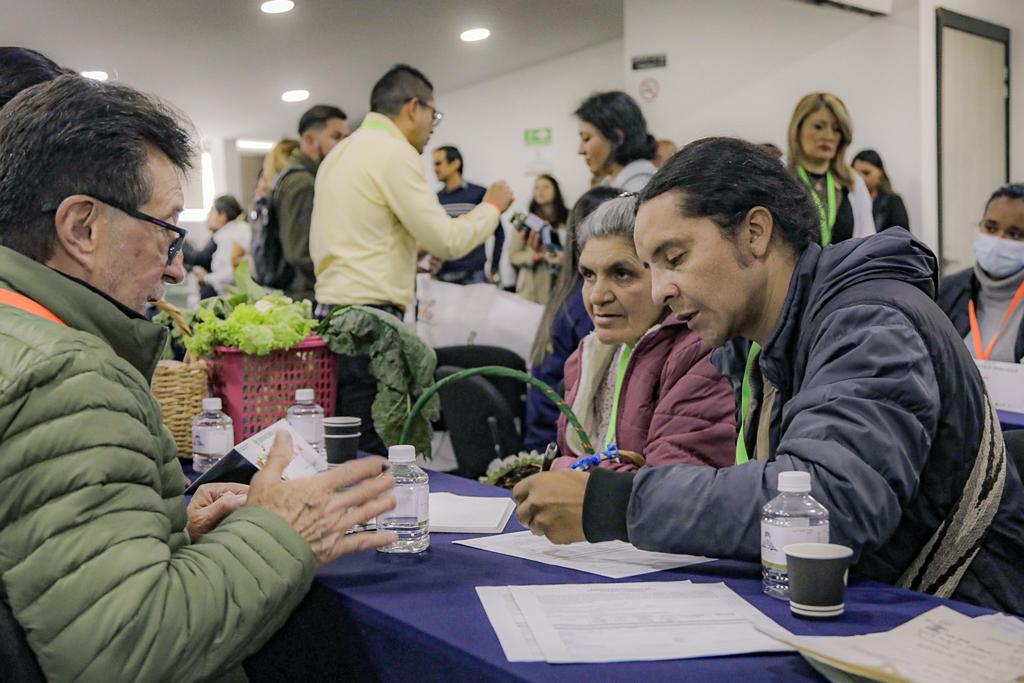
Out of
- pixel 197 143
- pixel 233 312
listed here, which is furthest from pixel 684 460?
pixel 233 312

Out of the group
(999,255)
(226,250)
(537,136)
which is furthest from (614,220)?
(537,136)

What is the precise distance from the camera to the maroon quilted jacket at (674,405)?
2094 mm

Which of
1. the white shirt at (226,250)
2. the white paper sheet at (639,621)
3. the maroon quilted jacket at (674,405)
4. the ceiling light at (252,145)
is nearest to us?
the white paper sheet at (639,621)

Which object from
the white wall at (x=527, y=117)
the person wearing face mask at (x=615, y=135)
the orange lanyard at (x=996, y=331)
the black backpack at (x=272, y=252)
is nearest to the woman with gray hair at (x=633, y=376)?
the person wearing face mask at (x=615, y=135)

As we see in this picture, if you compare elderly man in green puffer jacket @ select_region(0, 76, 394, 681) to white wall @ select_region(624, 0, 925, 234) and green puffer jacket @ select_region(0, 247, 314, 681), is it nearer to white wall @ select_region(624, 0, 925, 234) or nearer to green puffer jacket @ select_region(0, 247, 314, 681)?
green puffer jacket @ select_region(0, 247, 314, 681)

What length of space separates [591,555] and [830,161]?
3.80 metres

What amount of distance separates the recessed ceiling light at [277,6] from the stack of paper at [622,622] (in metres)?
6.83

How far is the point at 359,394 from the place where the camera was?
2873mm

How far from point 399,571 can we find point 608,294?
1070 millimetres

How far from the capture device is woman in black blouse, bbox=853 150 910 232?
251 inches

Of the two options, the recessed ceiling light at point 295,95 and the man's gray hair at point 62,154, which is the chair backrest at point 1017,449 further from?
the recessed ceiling light at point 295,95

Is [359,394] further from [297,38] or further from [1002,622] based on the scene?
[297,38]

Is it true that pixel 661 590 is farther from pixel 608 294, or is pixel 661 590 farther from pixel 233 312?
pixel 233 312

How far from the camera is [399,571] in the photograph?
5.00 ft
